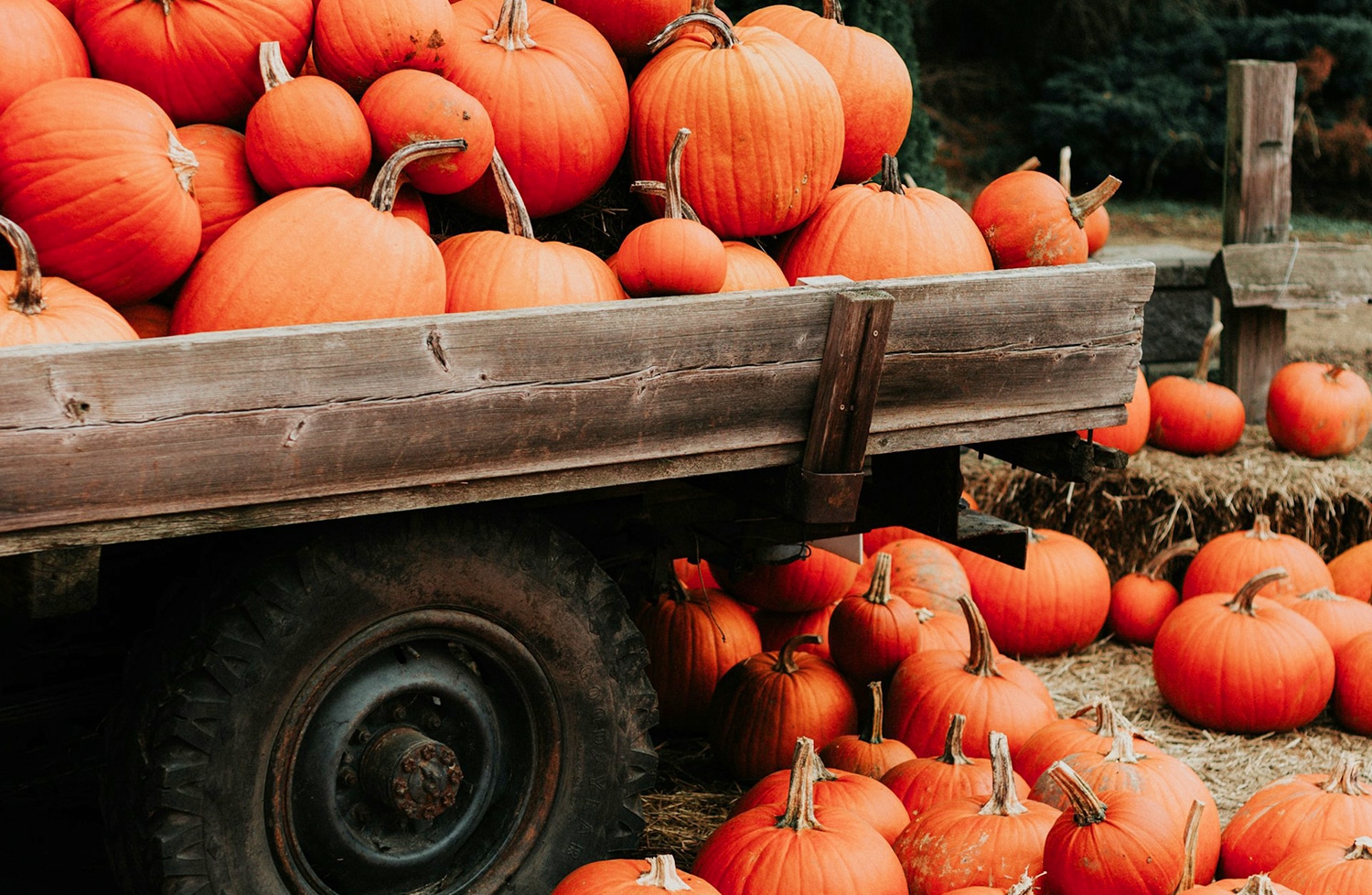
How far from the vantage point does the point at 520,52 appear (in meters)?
2.52

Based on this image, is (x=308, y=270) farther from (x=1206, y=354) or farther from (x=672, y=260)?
(x=1206, y=354)

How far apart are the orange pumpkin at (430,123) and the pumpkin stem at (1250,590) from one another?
7.78 ft

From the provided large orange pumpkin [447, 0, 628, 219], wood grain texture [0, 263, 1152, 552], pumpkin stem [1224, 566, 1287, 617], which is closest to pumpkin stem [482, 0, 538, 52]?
large orange pumpkin [447, 0, 628, 219]

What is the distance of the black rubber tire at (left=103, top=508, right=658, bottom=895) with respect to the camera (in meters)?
1.90

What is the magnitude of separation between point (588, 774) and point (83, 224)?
1206mm

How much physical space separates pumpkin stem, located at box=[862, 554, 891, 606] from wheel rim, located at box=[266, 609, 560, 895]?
132cm

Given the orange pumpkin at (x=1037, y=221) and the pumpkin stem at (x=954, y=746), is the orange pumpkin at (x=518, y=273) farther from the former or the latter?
the pumpkin stem at (x=954, y=746)

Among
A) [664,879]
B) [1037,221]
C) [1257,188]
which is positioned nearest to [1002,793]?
[664,879]

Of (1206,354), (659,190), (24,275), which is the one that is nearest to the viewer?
(24,275)

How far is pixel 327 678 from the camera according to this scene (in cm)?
201

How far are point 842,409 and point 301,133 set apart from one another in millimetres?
1002

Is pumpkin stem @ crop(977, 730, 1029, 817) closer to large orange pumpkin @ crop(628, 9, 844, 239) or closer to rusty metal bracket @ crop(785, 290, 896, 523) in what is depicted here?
rusty metal bracket @ crop(785, 290, 896, 523)

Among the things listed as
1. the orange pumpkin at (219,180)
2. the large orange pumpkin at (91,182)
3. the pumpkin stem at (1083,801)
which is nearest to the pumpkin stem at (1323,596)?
the pumpkin stem at (1083,801)

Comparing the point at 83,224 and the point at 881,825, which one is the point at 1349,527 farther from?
the point at 83,224
